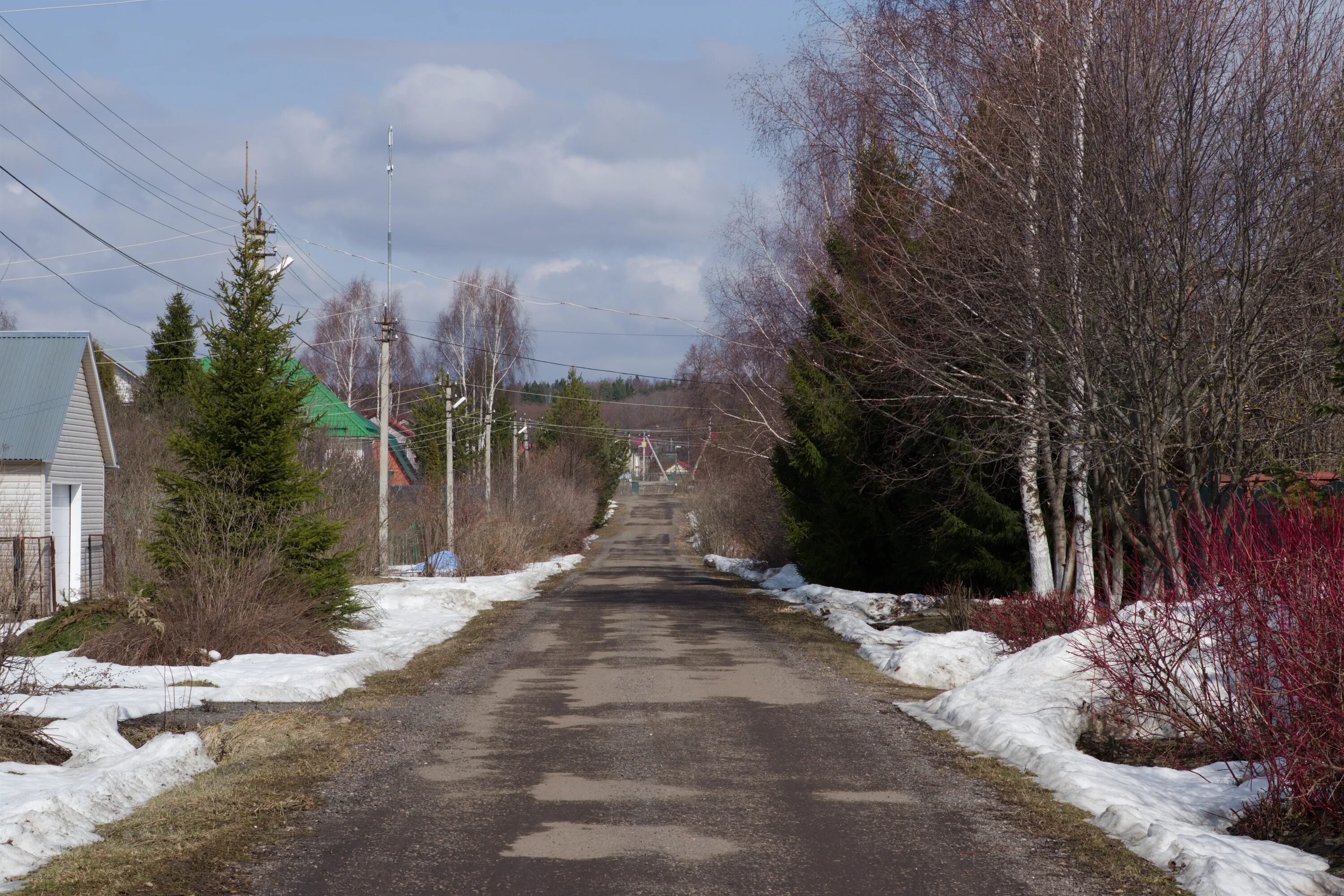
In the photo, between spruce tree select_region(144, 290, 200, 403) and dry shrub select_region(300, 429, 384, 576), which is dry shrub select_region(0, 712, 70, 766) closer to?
dry shrub select_region(300, 429, 384, 576)

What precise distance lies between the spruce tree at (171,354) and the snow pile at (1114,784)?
38.0 m

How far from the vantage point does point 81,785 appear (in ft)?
24.6

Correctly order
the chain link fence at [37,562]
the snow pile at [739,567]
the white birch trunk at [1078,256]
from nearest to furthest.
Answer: the white birch trunk at [1078,256], the chain link fence at [37,562], the snow pile at [739,567]

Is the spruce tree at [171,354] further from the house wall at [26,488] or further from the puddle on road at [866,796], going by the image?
the puddle on road at [866,796]

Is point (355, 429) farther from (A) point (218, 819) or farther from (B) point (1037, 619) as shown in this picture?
(A) point (218, 819)

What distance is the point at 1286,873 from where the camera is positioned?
5.79m

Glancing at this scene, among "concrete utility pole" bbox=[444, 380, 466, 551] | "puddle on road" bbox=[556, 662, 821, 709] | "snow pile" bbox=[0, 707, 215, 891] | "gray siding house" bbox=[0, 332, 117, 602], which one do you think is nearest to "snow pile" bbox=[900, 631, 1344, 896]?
"puddle on road" bbox=[556, 662, 821, 709]

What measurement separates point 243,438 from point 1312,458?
510 inches

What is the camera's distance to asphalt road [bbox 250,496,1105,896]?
6027 mm

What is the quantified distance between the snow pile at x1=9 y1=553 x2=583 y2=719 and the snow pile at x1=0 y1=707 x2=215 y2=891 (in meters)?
0.71

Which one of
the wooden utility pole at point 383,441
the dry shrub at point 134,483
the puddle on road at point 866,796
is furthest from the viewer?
the wooden utility pole at point 383,441

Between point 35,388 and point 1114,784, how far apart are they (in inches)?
885

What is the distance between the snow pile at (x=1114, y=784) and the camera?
5.83m

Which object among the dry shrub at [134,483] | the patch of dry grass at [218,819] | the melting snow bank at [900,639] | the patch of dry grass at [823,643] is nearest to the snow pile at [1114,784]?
the patch of dry grass at [823,643]
